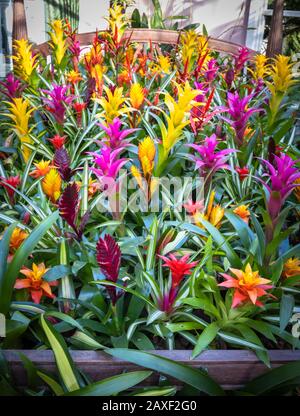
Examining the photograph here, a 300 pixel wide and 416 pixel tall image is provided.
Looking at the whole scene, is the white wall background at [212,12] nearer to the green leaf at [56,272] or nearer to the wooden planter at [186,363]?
the green leaf at [56,272]

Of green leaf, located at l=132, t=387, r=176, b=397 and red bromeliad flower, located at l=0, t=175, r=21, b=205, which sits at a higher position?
red bromeliad flower, located at l=0, t=175, r=21, b=205

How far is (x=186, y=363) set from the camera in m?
0.76

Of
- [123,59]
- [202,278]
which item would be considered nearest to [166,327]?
[202,278]

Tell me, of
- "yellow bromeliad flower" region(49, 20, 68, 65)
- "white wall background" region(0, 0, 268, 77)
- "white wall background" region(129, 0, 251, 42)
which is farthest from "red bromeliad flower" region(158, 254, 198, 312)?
"white wall background" region(129, 0, 251, 42)

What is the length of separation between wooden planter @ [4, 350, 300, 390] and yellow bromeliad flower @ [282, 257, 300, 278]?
0.24 metres

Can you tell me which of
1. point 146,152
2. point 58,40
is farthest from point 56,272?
point 58,40

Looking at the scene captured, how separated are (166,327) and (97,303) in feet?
0.56

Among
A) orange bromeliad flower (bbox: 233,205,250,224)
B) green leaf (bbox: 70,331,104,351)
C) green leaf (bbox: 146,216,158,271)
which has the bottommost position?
green leaf (bbox: 70,331,104,351)

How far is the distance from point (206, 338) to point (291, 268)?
1.05 feet

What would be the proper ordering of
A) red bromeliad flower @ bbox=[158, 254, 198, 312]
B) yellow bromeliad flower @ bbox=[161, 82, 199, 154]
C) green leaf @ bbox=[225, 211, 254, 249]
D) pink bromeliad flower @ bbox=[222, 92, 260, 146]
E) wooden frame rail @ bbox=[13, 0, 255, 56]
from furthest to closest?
wooden frame rail @ bbox=[13, 0, 255, 56], pink bromeliad flower @ bbox=[222, 92, 260, 146], yellow bromeliad flower @ bbox=[161, 82, 199, 154], green leaf @ bbox=[225, 211, 254, 249], red bromeliad flower @ bbox=[158, 254, 198, 312]

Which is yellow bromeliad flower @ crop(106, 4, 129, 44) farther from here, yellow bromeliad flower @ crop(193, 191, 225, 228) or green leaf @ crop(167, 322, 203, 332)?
green leaf @ crop(167, 322, 203, 332)

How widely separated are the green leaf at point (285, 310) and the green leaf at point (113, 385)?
11.9 inches

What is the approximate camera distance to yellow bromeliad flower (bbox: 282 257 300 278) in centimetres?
97
